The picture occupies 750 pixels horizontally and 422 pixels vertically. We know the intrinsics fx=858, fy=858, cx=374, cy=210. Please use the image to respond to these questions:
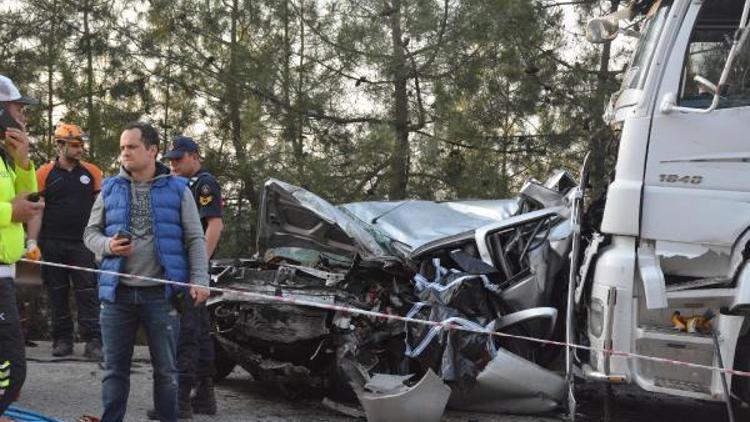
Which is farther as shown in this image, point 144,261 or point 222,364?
point 222,364

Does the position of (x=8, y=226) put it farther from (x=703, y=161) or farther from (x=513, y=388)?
(x=703, y=161)

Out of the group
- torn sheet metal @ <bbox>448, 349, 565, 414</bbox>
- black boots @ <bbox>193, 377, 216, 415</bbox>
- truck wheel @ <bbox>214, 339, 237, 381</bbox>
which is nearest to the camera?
black boots @ <bbox>193, 377, 216, 415</bbox>

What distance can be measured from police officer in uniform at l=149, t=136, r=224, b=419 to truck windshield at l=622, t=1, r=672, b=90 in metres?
2.70

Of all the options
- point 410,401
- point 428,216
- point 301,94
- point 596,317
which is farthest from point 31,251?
point 301,94

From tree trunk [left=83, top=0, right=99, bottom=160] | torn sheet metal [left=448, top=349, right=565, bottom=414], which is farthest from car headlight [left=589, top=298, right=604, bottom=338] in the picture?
tree trunk [left=83, top=0, right=99, bottom=160]

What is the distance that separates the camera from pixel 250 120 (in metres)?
9.90

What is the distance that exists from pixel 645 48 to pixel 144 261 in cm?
328

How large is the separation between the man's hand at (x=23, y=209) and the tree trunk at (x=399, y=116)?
582cm

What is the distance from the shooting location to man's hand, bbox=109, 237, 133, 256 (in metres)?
4.11

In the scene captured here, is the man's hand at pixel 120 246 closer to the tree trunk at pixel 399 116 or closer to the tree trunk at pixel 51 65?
the tree trunk at pixel 399 116

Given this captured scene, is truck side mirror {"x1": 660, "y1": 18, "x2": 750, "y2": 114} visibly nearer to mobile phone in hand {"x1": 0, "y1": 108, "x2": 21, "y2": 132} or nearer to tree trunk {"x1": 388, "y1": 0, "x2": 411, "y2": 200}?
mobile phone in hand {"x1": 0, "y1": 108, "x2": 21, "y2": 132}

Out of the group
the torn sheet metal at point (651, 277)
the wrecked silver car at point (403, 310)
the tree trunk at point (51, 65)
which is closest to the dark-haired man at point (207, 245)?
the wrecked silver car at point (403, 310)

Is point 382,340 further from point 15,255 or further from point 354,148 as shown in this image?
point 354,148

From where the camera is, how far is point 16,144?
176 inches
